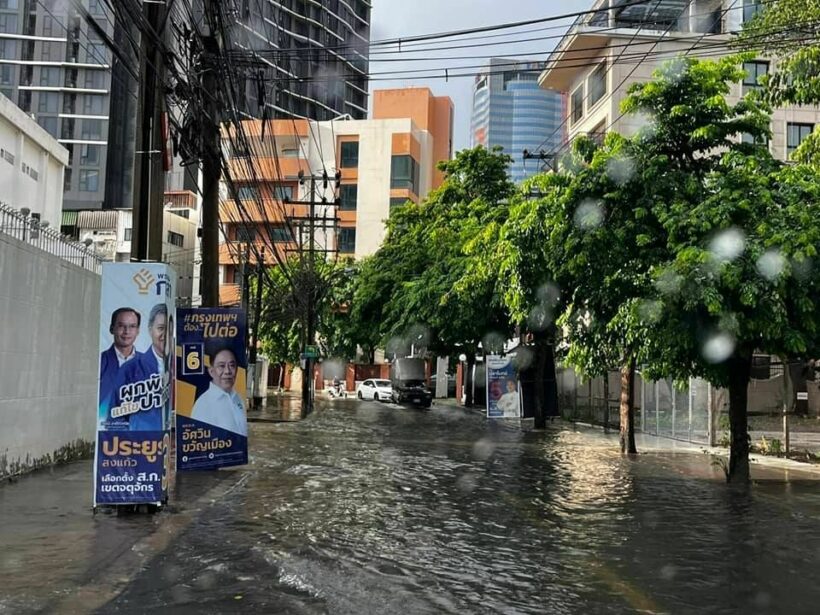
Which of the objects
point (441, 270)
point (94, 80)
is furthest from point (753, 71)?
point (94, 80)

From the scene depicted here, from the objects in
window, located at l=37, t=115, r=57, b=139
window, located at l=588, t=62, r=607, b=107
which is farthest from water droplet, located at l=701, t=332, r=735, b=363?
window, located at l=37, t=115, r=57, b=139

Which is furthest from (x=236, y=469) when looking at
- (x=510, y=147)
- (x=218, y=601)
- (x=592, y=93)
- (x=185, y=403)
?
(x=592, y=93)

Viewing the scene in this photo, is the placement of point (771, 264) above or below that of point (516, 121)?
below

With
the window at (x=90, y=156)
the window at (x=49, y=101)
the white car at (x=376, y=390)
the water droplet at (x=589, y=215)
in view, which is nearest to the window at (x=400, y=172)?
the white car at (x=376, y=390)

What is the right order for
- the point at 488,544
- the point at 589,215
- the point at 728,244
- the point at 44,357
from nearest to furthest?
1. the point at 488,544
2. the point at 728,244
3. the point at 44,357
4. the point at 589,215

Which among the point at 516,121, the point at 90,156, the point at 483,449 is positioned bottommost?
the point at 483,449

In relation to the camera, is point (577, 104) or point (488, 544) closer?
point (488, 544)

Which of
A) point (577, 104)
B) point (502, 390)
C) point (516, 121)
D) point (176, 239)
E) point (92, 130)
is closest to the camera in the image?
point (502, 390)

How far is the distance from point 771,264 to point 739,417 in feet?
11.2

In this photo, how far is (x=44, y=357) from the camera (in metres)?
12.0

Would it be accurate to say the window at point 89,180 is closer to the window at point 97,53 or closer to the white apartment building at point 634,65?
the window at point 97,53

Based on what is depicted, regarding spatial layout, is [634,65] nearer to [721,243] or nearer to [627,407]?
[627,407]

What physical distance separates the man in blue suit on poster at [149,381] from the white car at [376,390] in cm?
3945

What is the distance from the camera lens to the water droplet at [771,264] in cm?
1054
